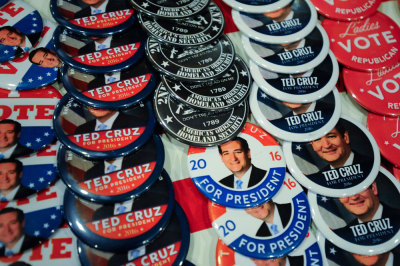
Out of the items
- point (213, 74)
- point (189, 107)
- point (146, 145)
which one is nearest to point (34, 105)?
point (146, 145)

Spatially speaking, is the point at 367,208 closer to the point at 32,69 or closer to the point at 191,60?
the point at 191,60

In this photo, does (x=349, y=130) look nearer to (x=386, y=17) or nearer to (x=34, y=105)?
(x=386, y=17)

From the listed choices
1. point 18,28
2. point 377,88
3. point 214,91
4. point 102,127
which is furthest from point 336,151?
point 18,28

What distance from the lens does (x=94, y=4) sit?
153cm

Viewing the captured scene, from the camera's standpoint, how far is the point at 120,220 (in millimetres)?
1183

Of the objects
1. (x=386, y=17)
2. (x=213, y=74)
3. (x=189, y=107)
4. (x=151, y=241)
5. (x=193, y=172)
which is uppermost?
(x=386, y=17)

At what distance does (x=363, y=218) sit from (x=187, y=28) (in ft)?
3.13

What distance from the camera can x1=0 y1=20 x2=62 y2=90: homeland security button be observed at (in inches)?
55.6

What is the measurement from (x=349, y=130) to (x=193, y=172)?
642 mm

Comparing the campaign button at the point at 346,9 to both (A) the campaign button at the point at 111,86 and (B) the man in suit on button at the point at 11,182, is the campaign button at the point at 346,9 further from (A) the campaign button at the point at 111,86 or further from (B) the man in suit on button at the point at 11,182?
(B) the man in suit on button at the point at 11,182

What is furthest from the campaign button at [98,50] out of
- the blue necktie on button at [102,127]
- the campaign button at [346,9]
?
the campaign button at [346,9]

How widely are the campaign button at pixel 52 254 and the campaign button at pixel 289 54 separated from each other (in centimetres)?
95

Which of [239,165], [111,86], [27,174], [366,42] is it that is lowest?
[27,174]

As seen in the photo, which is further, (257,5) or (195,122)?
(257,5)
